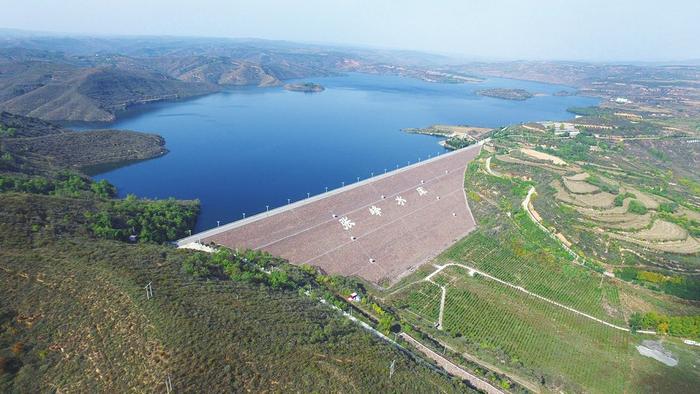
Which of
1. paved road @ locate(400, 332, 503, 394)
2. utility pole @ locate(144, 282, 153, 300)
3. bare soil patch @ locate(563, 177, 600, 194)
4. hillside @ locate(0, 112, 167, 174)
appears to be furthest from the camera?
bare soil patch @ locate(563, 177, 600, 194)

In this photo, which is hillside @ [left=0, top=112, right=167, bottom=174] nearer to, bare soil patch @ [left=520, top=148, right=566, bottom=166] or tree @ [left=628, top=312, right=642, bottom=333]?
tree @ [left=628, top=312, right=642, bottom=333]

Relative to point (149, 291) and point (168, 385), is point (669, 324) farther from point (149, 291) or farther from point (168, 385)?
point (149, 291)

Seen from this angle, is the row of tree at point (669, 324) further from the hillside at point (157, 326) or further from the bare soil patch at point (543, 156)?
the bare soil patch at point (543, 156)

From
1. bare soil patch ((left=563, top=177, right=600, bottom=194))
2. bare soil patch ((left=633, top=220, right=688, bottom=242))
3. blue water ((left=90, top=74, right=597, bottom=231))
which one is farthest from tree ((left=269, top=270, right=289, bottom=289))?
bare soil patch ((left=563, top=177, right=600, bottom=194))

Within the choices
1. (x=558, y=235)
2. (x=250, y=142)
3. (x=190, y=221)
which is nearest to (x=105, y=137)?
(x=250, y=142)

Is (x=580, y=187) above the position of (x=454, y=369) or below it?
above

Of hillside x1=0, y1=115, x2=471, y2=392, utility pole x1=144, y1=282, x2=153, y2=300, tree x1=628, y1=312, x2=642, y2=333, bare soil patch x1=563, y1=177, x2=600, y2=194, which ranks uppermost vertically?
utility pole x1=144, y1=282, x2=153, y2=300

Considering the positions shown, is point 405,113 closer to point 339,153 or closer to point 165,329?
point 339,153

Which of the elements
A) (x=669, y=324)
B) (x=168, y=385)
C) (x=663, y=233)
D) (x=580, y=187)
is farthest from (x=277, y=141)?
(x=168, y=385)

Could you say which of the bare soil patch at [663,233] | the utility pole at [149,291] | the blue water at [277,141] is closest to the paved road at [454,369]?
the utility pole at [149,291]
